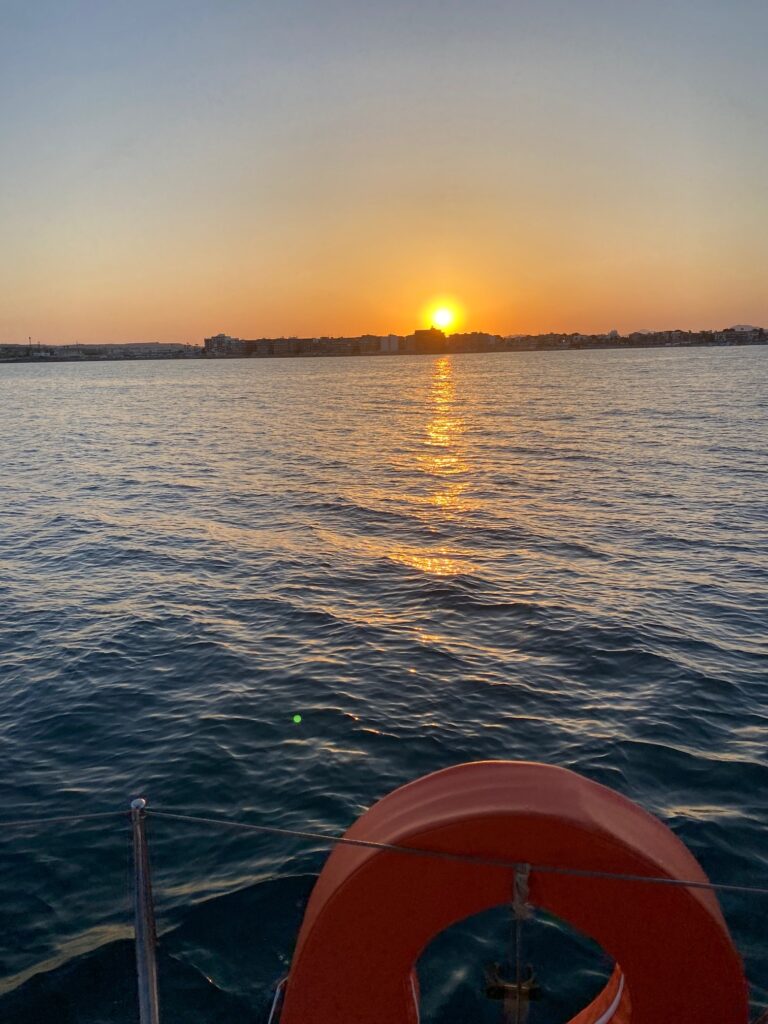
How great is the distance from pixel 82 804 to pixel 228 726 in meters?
2.22

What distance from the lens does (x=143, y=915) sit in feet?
13.0

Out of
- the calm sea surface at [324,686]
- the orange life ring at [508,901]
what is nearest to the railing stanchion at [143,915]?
the orange life ring at [508,901]

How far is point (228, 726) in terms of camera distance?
10398 mm

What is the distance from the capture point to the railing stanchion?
12.9ft

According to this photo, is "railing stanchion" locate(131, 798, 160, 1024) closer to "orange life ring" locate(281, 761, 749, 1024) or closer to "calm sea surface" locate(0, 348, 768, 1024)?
"orange life ring" locate(281, 761, 749, 1024)

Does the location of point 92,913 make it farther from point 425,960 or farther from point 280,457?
point 280,457

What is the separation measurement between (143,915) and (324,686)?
769cm

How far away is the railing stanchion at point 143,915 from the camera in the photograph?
392cm

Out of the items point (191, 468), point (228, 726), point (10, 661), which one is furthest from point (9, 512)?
point (228, 726)

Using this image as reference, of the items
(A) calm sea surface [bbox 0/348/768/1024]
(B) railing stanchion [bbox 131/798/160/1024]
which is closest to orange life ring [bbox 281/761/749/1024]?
(B) railing stanchion [bbox 131/798/160/1024]

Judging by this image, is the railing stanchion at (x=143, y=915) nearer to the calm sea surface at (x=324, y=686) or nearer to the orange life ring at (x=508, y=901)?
the orange life ring at (x=508, y=901)

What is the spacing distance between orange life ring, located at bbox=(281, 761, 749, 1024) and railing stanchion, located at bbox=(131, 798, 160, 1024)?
0.74 meters

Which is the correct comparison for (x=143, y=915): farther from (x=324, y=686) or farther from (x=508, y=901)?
(x=324, y=686)

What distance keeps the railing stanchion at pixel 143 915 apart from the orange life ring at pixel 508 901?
2.43ft
